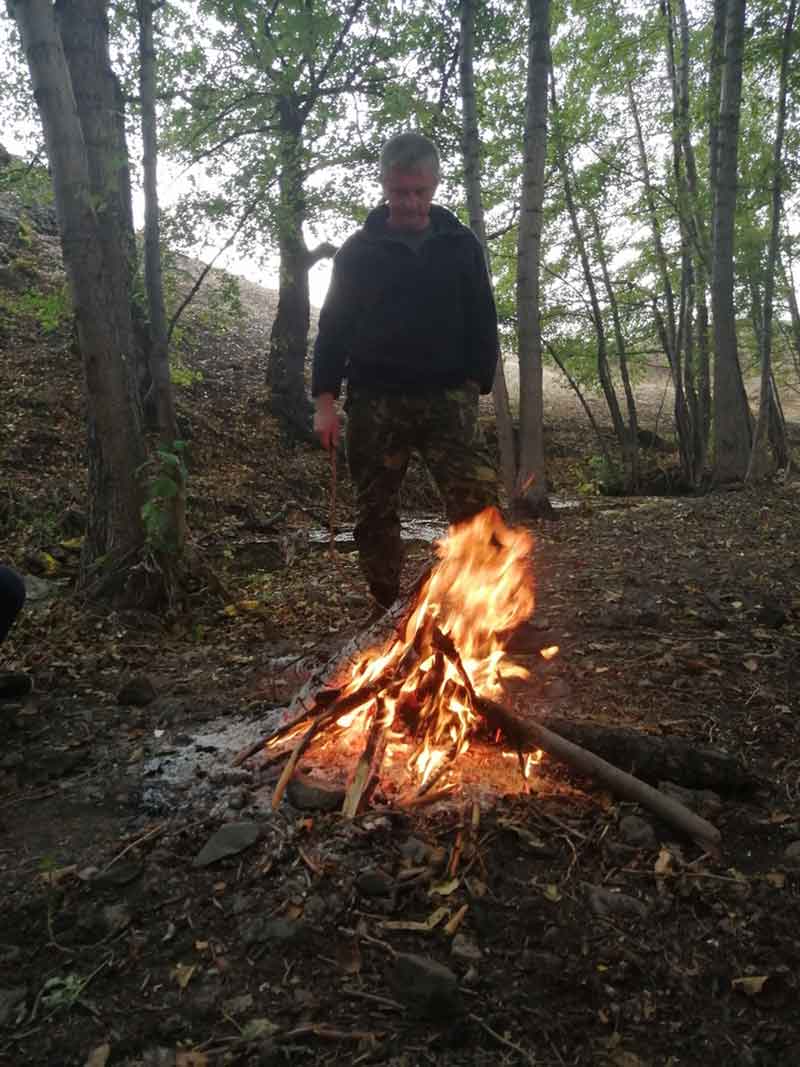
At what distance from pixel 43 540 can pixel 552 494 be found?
9000mm

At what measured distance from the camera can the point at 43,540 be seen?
21.6ft

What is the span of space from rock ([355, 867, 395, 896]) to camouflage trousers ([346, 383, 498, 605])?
2.21 metres

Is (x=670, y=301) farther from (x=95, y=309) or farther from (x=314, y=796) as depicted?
(x=314, y=796)

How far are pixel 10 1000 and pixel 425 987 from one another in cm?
110

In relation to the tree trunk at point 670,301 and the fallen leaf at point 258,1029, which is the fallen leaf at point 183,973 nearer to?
the fallen leaf at point 258,1029

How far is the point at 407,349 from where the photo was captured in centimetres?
372

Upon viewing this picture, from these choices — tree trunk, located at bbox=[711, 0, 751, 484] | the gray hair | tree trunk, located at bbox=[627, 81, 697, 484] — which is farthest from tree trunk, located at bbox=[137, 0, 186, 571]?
tree trunk, located at bbox=[627, 81, 697, 484]

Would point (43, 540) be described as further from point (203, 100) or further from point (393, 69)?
point (393, 69)

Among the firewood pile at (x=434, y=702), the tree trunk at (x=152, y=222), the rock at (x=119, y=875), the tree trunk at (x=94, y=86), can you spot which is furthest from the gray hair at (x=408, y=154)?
the tree trunk at (x=152, y=222)

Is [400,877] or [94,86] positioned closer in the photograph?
[400,877]

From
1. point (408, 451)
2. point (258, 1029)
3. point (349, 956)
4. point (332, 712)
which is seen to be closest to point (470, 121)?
point (408, 451)

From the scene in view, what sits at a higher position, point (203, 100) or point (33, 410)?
point (203, 100)

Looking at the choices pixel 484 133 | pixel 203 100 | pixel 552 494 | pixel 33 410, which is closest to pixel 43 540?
pixel 33 410

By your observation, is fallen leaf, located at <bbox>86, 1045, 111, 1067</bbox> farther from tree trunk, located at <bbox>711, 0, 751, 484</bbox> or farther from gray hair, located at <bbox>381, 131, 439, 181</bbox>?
tree trunk, located at <bbox>711, 0, 751, 484</bbox>
